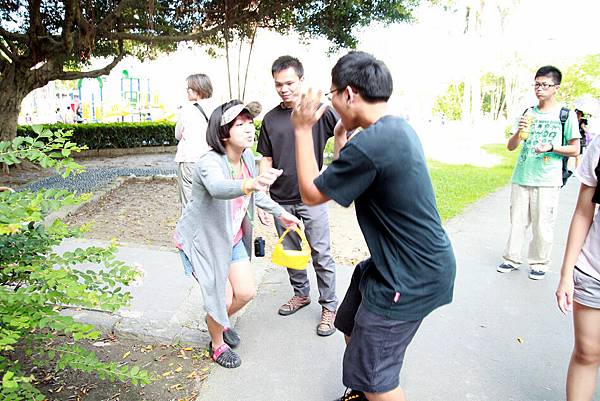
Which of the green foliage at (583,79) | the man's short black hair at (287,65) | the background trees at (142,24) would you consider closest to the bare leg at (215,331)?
the man's short black hair at (287,65)

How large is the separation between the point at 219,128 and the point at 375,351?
4.97ft

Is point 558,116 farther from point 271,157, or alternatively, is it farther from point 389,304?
point 389,304

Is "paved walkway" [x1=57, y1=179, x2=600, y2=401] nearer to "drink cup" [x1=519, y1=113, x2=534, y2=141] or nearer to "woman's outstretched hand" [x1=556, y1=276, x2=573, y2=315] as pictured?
"woman's outstretched hand" [x1=556, y1=276, x2=573, y2=315]

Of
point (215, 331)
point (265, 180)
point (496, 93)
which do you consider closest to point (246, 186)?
point (265, 180)

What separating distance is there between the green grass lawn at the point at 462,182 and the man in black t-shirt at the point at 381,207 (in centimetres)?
563

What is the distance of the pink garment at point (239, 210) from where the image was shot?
306 cm

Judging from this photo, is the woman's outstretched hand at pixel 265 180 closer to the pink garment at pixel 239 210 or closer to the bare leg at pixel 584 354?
the pink garment at pixel 239 210

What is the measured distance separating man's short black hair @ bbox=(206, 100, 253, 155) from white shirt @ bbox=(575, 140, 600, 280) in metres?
1.73

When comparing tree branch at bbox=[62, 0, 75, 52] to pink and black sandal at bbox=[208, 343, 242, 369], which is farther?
tree branch at bbox=[62, 0, 75, 52]

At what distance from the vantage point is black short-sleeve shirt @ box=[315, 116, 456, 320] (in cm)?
185

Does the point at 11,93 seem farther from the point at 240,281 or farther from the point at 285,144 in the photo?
the point at 240,281

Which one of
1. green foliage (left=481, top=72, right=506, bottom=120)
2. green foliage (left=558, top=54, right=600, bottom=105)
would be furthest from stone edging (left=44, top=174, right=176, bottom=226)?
green foliage (left=481, top=72, right=506, bottom=120)

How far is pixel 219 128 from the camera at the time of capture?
2.80m

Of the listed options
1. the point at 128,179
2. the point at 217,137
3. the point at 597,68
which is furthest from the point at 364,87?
the point at 597,68
